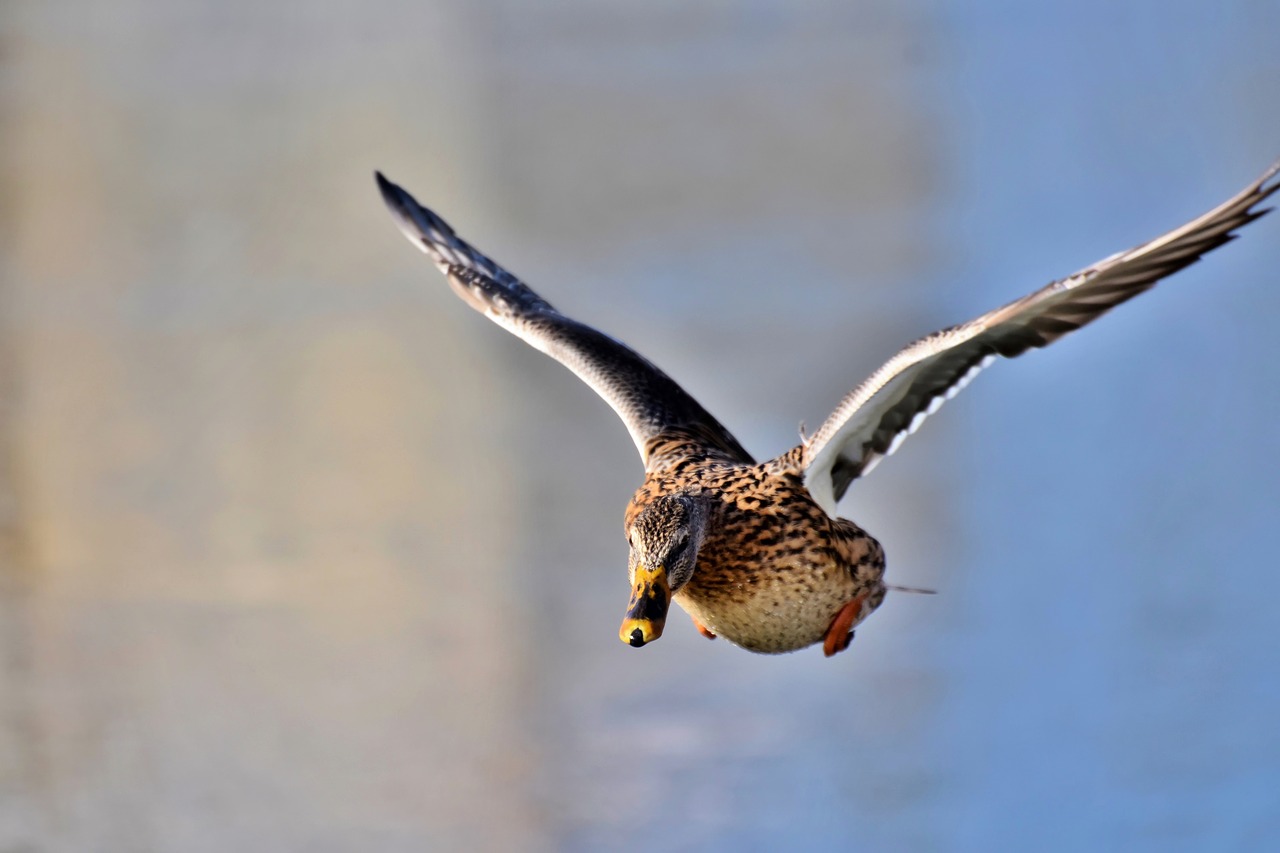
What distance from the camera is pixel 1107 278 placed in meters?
2.46

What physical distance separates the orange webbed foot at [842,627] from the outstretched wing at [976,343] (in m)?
0.19

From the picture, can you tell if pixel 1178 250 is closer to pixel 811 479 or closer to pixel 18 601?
pixel 811 479

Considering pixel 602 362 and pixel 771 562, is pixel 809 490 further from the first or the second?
pixel 602 362

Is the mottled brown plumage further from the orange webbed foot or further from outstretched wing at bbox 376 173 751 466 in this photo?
outstretched wing at bbox 376 173 751 466

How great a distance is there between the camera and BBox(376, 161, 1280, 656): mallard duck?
2.40m

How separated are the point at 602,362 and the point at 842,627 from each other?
943 millimetres

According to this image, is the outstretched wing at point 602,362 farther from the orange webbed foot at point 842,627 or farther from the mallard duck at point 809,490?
the orange webbed foot at point 842,627

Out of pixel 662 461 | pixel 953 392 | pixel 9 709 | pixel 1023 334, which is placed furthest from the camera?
pixel 9 709

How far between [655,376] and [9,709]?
217 inches

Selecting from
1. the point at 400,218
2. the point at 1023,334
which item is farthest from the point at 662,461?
the point at 400,218

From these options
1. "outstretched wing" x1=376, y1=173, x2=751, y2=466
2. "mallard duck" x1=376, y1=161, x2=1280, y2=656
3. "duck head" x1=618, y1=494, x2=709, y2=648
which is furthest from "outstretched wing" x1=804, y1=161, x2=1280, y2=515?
"outstretched wing" x1=376, y1=173, x2=751, y2=466

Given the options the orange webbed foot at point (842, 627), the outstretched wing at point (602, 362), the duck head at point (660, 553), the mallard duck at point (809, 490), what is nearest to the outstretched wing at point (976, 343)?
the mallard duck at point (809, 490)

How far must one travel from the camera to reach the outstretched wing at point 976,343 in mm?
2309

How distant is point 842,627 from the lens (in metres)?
2.83
